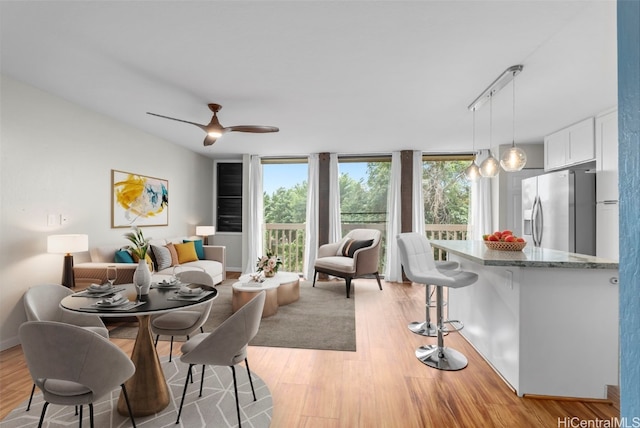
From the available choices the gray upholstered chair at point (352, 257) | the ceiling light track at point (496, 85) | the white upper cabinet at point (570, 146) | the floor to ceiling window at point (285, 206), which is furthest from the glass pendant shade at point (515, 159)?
the floor to ceiling window at point (285, 206)

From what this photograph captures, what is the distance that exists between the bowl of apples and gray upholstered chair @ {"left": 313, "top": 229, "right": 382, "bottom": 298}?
85.2 inches

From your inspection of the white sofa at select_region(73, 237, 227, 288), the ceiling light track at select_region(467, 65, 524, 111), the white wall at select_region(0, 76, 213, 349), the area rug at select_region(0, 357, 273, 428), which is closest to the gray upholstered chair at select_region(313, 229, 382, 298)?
the white sofa at select_region(73, 237, 227, 288)

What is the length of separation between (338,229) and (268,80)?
3468 mm

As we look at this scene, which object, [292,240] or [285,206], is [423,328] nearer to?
[292,240]

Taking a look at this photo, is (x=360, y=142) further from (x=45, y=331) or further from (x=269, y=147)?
(x=45, y=331)

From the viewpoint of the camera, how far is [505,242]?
8.57ft

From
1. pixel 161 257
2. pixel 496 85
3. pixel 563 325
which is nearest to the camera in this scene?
pixel 563 325

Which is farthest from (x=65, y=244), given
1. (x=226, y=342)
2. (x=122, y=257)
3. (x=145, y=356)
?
(x=226, y=342)

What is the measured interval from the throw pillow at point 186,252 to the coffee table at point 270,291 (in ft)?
3.91

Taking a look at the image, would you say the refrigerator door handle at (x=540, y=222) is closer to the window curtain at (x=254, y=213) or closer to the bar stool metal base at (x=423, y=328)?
the bar stool metal base at (x=423, y=328)

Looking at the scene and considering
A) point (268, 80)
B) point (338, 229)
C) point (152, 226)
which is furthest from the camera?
point (338, 229)

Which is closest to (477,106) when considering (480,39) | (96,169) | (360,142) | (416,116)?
(416,116)

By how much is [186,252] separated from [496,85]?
176 inches

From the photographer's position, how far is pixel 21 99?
2895 millimetres
